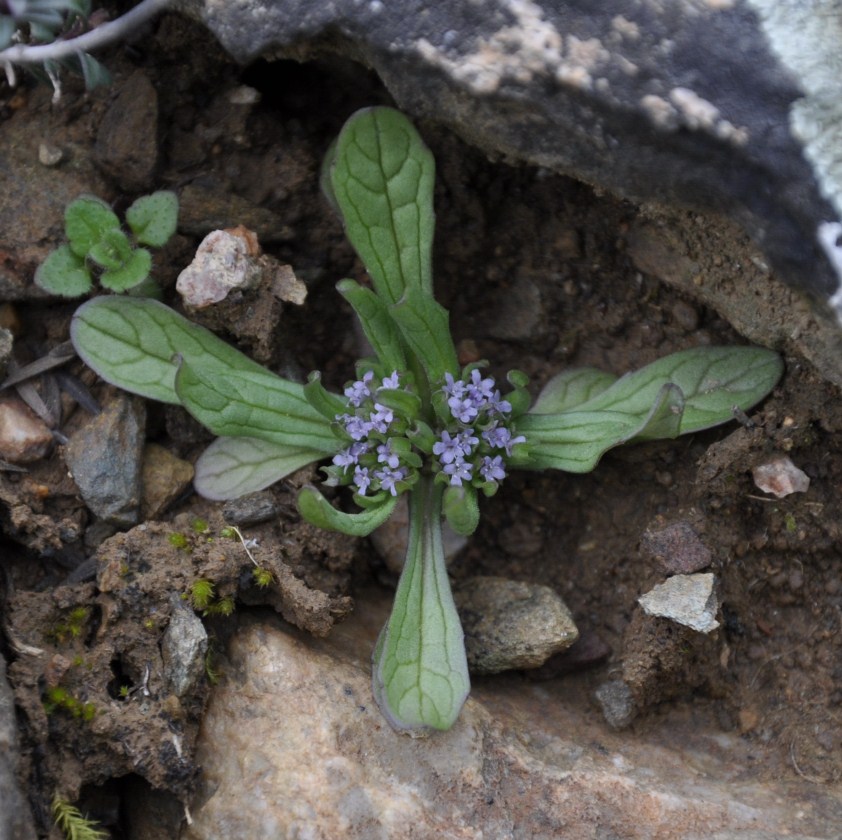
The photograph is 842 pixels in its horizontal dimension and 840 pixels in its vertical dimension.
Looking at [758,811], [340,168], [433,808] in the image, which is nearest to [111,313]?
[340,168]

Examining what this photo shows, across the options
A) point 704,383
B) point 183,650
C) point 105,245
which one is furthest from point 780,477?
point 105,245

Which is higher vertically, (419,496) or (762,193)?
(762,193)

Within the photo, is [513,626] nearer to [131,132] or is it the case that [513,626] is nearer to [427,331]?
[427,331]

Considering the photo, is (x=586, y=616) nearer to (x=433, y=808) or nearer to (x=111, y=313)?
(x=433, y=808)

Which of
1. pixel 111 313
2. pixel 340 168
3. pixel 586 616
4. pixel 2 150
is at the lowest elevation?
pixel 586 616

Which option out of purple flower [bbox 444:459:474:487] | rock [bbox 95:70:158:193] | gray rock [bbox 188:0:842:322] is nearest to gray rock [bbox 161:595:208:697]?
purple flower [bbox 444:459:474:487]

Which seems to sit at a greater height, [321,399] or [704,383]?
[704,383]
